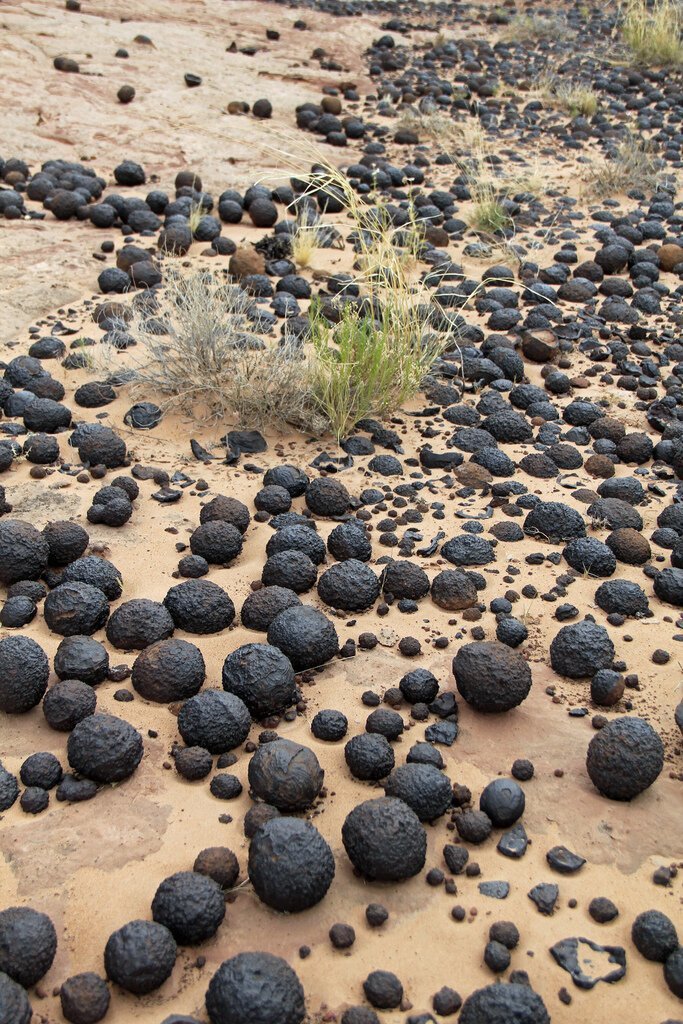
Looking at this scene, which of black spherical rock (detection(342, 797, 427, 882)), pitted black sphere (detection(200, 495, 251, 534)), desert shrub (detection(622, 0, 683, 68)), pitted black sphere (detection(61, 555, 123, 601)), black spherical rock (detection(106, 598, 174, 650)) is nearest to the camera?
black spherical rock (detection(342, 797, 427, 882))

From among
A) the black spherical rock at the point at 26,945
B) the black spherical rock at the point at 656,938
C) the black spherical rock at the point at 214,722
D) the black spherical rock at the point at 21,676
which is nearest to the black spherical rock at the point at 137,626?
the black spherical rock at the point at 21,676

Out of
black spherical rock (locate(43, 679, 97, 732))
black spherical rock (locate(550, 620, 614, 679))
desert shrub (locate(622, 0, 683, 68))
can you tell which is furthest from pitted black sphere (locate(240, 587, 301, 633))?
desert shrub (locate(622, 0, 683, 68))

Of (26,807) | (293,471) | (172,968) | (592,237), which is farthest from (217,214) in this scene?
(172,968)

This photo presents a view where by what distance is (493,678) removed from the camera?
277 cm

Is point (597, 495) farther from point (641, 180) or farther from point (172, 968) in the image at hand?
point (641, 180)

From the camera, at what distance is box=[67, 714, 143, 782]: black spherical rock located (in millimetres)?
2549

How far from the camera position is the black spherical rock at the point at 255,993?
6.42ft

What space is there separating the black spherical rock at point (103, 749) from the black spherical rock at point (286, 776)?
0.33 meters

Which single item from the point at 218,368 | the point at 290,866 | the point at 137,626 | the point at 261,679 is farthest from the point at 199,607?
the point at 218,368

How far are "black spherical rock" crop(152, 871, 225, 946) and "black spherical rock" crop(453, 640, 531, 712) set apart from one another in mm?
940

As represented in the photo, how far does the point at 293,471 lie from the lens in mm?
3980

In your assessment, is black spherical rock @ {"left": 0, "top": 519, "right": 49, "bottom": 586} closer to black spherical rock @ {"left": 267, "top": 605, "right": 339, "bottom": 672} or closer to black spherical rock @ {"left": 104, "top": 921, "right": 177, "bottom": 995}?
black spherical rock @ {"left": 267, "top": 605, "right": 339, "bottom": 672}

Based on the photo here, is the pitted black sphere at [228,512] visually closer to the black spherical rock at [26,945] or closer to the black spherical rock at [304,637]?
the black spherical rock at [304,637]

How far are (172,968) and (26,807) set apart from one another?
61 cm
